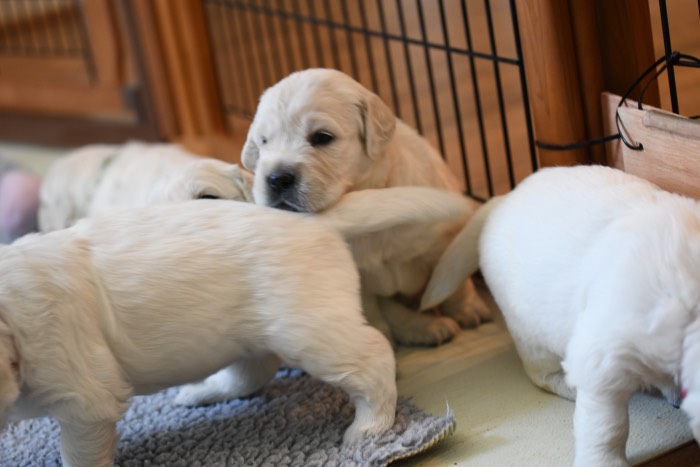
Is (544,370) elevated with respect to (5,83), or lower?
lower

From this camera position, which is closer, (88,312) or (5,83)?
(88,312)

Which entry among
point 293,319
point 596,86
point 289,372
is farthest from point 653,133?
point 289,372

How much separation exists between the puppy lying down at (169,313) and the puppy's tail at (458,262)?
278mm

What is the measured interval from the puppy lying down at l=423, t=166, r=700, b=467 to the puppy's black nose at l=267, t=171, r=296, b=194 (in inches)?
15.3

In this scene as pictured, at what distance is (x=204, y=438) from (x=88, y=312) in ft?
1.16

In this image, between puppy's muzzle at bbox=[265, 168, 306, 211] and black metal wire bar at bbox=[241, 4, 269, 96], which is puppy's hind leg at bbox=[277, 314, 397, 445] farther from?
black metal wire bar at bbox=[241, 4, 269, 96]

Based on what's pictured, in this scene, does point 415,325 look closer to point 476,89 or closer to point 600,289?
point 476,89

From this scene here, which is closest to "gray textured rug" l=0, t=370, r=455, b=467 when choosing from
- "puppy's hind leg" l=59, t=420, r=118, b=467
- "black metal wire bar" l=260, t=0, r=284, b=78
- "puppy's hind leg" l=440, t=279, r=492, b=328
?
"puppy's hind leg" l=59, t=420, r=118, b=467

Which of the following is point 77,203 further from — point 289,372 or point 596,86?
point 596,86

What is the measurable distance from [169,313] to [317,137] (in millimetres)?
500

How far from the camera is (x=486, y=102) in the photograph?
326 cm

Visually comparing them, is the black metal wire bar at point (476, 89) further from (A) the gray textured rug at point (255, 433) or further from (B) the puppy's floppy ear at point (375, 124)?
(A) the gray textured rug at point (255, 433)

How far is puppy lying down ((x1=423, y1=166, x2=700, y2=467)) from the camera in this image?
1.23 meters

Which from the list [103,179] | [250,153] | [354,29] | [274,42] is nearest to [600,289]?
[250,153]
